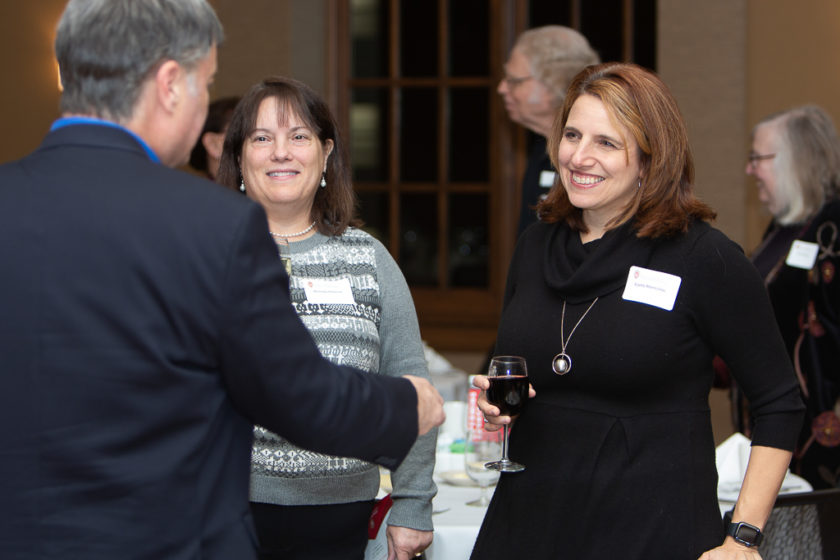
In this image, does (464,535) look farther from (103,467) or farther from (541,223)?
(103,467)

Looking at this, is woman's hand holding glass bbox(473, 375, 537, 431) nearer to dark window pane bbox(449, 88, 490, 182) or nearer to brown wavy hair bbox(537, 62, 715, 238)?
brown wavy hair bbox(537, 62, 715, 238)

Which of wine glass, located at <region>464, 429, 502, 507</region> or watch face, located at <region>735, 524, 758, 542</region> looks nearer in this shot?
watch face, located at <region>735, 524, 758, 542</region>

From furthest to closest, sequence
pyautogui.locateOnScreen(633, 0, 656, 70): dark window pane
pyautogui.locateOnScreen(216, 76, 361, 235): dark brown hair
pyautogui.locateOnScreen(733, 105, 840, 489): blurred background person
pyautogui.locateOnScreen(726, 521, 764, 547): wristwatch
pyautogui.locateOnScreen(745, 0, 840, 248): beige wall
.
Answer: pyautogui.locateOnScreen(633, 0, 656, 70): dark window pane < pyautogui.locateOnScreen(745, 0, 840, 248): beige wall < pyautogui.locateOnScreen(733, 105, 840, 489): blurred background person < pyautogui.locateOnScreen(216, 76, 361, 235): dark brown hair < pyautogui.locateOnScreen(726, 521, 764, 547): wristwatch

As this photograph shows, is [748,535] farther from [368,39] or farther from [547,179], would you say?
[368,39]

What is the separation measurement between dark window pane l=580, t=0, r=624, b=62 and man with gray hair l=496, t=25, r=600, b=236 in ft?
6.41

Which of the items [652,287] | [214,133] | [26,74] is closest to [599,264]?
[652,287]

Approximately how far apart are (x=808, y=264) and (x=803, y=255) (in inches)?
1.5

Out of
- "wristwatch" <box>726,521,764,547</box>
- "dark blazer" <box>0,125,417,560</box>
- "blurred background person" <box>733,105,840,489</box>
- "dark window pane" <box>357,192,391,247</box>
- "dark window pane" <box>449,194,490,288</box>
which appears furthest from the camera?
"dark window pane" <box>357,192,391,247</box>

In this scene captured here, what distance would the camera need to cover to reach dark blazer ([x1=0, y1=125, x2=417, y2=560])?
3.56 ft

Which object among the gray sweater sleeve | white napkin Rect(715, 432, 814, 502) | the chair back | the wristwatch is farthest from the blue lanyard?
white napkin Rect(715, 432, 814, 502)

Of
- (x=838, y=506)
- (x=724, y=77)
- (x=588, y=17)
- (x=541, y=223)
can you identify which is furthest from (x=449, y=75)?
(x=838, y=506)

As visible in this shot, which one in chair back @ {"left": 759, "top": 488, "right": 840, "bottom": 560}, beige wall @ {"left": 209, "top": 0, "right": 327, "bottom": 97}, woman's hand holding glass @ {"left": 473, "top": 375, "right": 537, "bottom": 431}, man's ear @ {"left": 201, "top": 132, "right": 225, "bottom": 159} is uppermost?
beige wall @ {"left": 209, "top": 0, "right": 327, "bottom": 97}

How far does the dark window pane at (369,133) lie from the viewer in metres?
6.10

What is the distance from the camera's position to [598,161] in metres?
1.81
